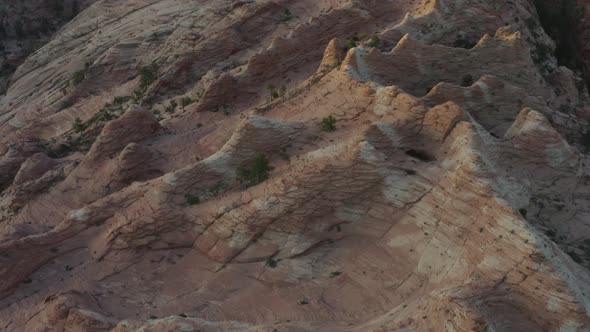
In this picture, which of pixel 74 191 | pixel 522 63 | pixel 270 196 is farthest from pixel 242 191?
pixel 522 63

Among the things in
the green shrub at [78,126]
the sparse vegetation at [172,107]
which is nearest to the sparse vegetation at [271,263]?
the sparse vegetation at [172,107]

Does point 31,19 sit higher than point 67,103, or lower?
higher

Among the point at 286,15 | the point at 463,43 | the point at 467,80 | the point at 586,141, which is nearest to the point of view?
the point at 586,141

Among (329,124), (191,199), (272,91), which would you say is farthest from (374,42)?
(191,199)

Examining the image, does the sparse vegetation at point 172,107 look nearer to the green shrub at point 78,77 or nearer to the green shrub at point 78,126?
the green shrub at point 78,126

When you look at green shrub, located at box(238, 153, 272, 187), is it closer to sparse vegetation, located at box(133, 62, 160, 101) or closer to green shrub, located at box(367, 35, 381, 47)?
green shrub, located at box(367, 35, 381, 47)

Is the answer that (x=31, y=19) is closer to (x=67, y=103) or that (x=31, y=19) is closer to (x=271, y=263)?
(x=67, y=103)

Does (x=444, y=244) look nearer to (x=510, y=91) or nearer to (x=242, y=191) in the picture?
(x=242, y=191)
